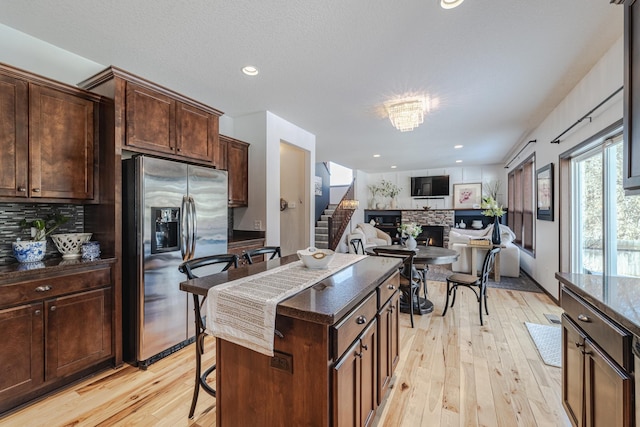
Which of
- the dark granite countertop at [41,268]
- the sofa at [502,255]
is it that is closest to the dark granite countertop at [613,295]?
the dark granite countertop at [41,268]

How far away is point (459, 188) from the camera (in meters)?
8.78

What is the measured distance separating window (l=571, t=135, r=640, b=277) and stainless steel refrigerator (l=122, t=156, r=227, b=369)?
3.98 m

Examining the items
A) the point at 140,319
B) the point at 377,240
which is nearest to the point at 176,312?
the point at 140,319

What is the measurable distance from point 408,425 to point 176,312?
2111mm

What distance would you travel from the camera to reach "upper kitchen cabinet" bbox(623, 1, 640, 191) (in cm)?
132

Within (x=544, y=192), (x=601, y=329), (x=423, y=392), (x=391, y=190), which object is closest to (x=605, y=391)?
(x=601, y=329)

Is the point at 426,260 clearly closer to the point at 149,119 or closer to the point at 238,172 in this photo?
the point at 238,172

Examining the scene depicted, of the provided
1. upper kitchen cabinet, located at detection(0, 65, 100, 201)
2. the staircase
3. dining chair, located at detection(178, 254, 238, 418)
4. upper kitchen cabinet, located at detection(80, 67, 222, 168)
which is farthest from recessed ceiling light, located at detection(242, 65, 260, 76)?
the staircase

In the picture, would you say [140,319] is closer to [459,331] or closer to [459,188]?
[459,331]

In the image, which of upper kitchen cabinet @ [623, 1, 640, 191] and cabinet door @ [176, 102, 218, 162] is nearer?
upper kitchen cabinet @ [623, 1, 640, 191]

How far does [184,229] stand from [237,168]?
1.50 m

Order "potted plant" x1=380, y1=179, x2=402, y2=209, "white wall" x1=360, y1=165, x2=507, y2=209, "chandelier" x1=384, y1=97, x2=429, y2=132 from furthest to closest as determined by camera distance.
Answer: "potted plant" x1=380, y1=179, x2=402, y2=209
"white wall" x1=360, y1=165, x2=507, y2=209
"chandelier" x1=384, y1=97, x2=429, y2=132

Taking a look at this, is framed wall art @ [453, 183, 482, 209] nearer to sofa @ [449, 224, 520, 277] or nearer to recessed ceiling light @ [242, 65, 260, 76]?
sofa @ [449, 224, 520, 277]

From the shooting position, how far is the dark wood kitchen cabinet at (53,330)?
5.98ft
